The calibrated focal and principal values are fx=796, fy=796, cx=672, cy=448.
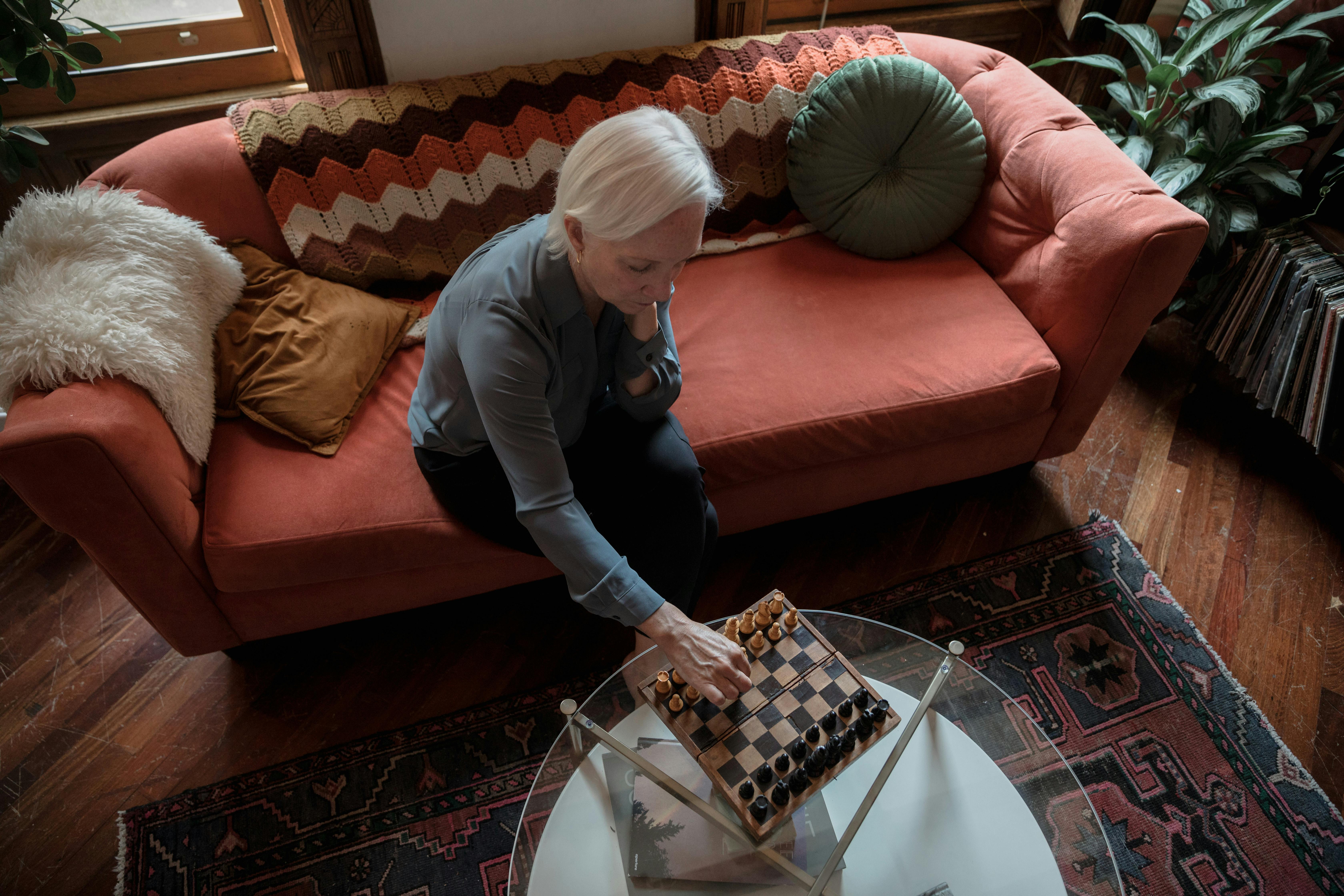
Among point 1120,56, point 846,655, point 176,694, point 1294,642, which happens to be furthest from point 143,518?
point 1120,56

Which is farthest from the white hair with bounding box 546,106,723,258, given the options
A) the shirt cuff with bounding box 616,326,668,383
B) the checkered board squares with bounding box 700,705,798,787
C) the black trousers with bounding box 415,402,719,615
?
the checkered board squares with bounding box 700,705,798,787

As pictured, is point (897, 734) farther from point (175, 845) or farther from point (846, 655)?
point (175, 845)

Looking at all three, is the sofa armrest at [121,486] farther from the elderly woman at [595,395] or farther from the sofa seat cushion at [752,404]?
the elderly woman at [595,395]

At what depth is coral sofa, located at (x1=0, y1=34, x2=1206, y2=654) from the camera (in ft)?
4.10

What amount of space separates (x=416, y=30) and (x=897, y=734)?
166 centimetres

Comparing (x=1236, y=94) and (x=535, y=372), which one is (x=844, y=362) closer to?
(x=535, y=372)

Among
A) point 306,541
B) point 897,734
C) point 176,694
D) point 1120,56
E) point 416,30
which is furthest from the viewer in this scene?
point 1120,56

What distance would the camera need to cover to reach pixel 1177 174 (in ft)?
5.96

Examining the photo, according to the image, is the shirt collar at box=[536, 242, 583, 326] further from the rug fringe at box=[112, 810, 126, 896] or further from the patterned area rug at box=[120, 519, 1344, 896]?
the rug fringe at box=[112, 810, 126, 896]

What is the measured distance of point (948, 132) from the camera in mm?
1710

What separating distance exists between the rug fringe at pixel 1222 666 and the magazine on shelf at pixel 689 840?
984mm

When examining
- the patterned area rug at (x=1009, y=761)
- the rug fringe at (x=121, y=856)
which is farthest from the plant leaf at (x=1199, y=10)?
the rug fringe at (x=121, y=856)

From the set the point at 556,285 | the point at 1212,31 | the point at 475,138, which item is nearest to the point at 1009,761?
the point at 556,285

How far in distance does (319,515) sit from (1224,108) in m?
2.13
